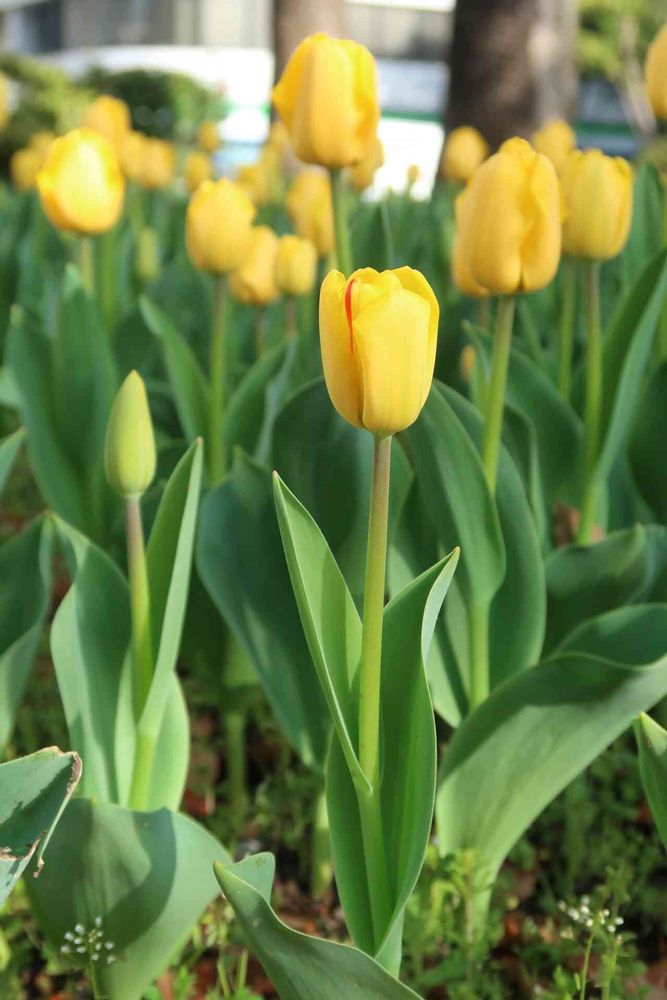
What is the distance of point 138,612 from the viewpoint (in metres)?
1.24

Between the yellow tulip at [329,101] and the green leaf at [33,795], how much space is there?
3.00 feet

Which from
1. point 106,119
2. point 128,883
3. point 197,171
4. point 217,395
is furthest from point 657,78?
point 197,171

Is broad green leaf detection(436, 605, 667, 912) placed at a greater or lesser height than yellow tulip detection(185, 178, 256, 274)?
lesser

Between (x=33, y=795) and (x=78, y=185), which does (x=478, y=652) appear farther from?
(x=78, y=185)

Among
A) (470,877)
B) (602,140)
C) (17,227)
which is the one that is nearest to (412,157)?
(602,140)

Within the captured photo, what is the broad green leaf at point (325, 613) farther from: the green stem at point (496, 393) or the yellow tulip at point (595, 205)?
the yellow tulip at point (595, 205)

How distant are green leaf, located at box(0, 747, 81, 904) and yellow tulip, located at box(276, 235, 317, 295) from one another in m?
1.29

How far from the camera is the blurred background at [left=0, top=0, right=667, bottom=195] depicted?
5727 mm

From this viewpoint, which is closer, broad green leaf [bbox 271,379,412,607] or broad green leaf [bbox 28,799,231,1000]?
broad green leaf [bbox 28,799,231,1000]

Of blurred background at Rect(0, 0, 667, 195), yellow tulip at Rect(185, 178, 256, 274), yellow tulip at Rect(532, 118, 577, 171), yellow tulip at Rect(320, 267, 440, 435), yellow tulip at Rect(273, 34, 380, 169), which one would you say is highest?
yellow tulip at Rect(273, 34, 380, 169)

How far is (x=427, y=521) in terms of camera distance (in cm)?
150

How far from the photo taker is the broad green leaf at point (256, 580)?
1482 millimetres

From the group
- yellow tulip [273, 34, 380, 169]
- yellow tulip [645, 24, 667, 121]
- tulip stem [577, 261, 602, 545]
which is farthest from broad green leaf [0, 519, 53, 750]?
yellow tulip [645, 24, 667, 121]

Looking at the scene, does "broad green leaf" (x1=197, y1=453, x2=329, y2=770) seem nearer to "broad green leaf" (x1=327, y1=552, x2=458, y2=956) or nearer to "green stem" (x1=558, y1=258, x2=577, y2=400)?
"broad green leaf" (x1=327, y1=552, x2=458, y2=956)
